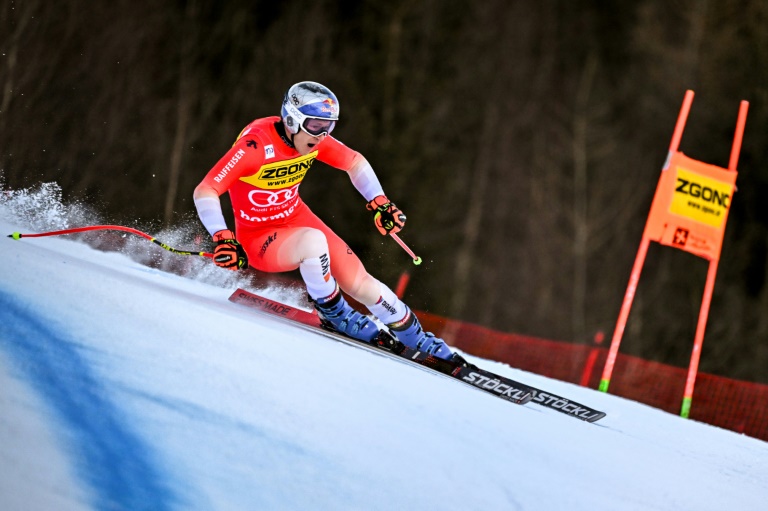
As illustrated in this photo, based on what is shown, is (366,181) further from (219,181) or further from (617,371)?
(617,371)

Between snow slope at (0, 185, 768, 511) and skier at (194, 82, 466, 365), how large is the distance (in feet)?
1.25

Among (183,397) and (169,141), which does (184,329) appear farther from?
(169,141)

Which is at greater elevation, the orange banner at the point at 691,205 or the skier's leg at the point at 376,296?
the orange banner at the point at 691,205

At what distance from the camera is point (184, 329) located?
11.1 ft

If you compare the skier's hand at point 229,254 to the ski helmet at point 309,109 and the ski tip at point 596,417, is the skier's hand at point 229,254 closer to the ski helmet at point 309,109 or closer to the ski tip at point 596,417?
the ski helmet at point 309,109

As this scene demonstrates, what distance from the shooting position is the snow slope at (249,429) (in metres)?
2.48

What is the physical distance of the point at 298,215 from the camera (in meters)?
4.70

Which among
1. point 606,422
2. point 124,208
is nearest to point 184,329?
point 606,422

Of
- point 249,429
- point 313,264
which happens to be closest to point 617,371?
point 313,264

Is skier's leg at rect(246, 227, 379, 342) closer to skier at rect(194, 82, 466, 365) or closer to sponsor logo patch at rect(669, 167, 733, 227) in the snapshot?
skier at rect(194, 82, 466, 365)

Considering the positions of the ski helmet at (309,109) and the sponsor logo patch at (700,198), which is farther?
the sponsor logo patch at (700,198)

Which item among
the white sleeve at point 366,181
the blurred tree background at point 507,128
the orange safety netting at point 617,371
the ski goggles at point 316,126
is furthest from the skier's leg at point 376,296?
the blurred tree background at point 507,128

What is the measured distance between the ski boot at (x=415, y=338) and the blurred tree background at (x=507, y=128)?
6616mm

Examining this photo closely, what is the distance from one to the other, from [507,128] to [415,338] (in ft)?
37.6
